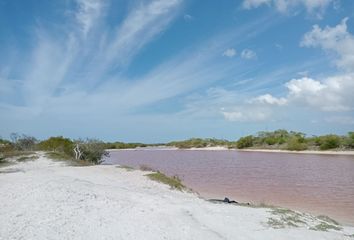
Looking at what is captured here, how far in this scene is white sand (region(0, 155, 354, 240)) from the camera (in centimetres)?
728

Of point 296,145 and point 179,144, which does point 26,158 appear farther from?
point 179,144

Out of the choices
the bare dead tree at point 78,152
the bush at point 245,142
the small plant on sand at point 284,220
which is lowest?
the small plant on sand at point 284,220

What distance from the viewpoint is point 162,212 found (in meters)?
9.35

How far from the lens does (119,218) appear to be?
27.9 ft

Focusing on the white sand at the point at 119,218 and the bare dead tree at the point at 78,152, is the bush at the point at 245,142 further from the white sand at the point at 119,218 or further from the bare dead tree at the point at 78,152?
the white sand at the point at 119,218

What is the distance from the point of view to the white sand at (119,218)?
7.28 meters

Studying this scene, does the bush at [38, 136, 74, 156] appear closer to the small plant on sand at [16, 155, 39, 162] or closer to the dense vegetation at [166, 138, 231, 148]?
the small plant on sand at [16, 155, 39, 162]

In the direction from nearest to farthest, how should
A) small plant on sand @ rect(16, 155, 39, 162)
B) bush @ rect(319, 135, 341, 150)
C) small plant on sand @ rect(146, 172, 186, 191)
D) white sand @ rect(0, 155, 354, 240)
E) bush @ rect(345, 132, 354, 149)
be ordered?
white sand @ rect(0, 155, 354, 240), small plant on sand @ rect(146, 172, 186, 191), small plant on sand @ rect(16, 155, 39, 162), bush @ rect(345, 132, 354, 149), bush @ rect(319, 135, 341, 150)

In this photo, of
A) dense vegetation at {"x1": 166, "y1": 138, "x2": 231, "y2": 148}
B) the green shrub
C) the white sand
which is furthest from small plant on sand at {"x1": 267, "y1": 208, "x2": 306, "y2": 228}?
dense vegetation at {"x1": 166, "y1": 138, "x2": 231, "y2": 148}

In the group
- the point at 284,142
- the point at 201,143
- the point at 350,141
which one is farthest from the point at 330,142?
the point at 201,143

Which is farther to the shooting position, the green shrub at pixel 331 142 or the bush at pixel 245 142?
the bush at pixel 245 142

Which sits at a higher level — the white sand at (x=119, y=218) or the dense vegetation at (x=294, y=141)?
the dense vegetation at (x=294, y=141)

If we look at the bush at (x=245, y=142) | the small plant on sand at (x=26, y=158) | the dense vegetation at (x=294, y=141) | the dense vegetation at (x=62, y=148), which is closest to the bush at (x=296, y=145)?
the dense vegetation at (x=294, y=141)

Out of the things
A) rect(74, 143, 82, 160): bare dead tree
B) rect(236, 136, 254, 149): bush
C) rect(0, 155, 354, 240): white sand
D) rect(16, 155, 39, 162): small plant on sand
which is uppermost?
rect(236, 136, 254, 149): bush
